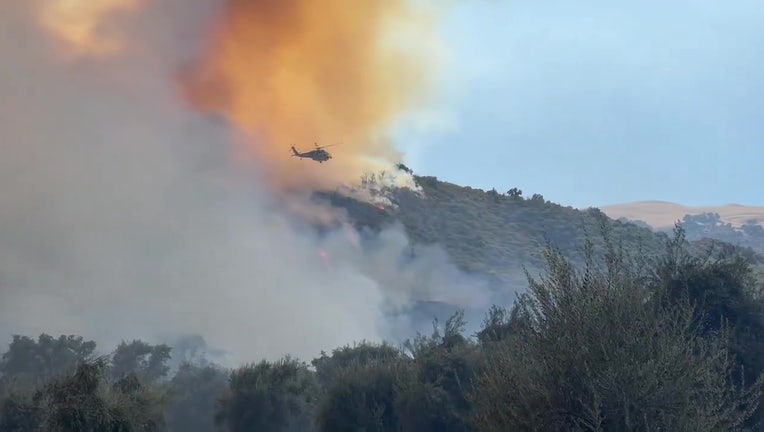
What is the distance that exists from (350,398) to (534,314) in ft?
77.2

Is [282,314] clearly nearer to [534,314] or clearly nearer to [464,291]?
[464,291]

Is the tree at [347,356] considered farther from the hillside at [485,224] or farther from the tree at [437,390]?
the hillside at [485,224]

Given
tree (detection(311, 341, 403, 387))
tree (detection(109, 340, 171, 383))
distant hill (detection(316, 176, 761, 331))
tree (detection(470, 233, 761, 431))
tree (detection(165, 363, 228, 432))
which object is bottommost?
tree (detection(165, 363, 228, 432))

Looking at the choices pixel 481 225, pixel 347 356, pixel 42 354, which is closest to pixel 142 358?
pixel 42 354

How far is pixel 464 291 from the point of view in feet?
307

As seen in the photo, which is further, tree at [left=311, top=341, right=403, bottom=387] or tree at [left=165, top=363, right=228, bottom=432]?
tree at [left=165, top=363, right=228, bottom=432]

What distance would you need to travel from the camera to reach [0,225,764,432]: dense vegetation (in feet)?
48.0

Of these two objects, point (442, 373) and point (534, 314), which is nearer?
point (534, 314)

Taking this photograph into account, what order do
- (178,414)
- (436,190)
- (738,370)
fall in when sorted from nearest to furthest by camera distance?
1. (738,370)
2. (178,414)
3. (436,190)

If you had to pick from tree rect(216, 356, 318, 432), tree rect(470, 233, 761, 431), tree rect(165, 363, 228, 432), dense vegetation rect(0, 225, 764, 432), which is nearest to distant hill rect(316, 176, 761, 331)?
tree rect(165, 363, 228, 432)

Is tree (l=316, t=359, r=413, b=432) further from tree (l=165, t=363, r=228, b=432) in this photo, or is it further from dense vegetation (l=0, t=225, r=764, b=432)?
tree (l=165, t=363, r=228, b=432)

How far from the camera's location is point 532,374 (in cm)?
1543

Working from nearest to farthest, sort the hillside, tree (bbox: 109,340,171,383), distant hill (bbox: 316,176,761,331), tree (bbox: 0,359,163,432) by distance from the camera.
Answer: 1. tree (bbox: 0,359,163,432)
2. tree (bbox: 109,340,171,383)
3. distant hill (bbox: 316,176,761,331)
4. the hillside

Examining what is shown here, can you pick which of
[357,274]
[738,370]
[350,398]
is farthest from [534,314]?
[357,274]
